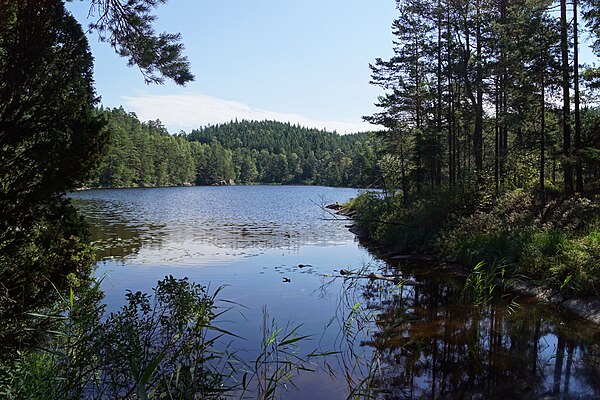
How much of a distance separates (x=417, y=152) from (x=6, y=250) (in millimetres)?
21990

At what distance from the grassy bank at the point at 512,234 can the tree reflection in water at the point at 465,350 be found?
1266 millimetres

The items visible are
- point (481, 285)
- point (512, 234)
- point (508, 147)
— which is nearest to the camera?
point (481, 285)

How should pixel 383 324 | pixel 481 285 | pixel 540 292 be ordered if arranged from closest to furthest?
pixel 383 324, pixel 540 292, pixel 481 285

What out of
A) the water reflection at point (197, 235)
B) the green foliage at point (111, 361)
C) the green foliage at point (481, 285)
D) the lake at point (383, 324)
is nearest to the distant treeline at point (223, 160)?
the water reflection at point (197, 235)

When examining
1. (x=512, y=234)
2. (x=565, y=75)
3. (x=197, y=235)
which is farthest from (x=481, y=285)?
(x=197, y=235)

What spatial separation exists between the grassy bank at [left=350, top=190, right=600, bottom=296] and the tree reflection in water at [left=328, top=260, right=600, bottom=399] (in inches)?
49.9

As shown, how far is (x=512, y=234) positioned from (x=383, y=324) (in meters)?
7.11

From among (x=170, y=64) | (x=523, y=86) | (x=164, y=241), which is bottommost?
(x=164, y=241)

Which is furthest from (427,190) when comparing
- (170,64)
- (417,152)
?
(170,64)

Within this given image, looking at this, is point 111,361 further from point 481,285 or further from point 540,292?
point 540,292

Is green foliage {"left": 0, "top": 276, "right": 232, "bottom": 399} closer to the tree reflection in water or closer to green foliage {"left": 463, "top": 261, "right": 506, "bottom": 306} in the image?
the tree reflection in water

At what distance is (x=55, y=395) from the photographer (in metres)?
4.14

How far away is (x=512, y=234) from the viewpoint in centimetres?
1410

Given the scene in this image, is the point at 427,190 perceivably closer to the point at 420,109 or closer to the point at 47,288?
the point at 420,109
